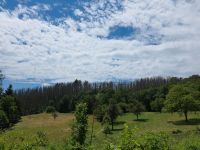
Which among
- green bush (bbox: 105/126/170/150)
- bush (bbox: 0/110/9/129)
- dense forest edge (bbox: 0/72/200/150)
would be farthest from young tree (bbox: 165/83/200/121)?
green bush (bbox: 105/126/170/150)

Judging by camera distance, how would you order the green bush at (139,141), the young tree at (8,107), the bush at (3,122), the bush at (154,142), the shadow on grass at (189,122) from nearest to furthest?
the green bush at (139,141) < the bush at (154,142) < the bush at (3,122) < the shadow on grass at (189,122) < the young tree at (8,107)

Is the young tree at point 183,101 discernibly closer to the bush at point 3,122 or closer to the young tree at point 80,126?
the bush at point 3,122

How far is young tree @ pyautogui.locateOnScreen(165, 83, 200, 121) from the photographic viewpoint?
89.2 metres

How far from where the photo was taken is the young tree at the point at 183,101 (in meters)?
89.2

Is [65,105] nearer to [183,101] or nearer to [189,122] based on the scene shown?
[183,101]

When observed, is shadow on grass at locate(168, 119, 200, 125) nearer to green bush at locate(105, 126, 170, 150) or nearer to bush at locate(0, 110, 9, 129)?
bush at locate(0, 110, 9, 129)

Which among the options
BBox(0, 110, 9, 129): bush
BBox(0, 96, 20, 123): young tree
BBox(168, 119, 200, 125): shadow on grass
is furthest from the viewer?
BBox(0, 96, 20, 123): young tree

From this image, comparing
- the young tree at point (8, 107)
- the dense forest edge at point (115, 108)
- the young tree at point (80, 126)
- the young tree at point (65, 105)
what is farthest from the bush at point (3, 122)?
the young tree at point (65, 105)

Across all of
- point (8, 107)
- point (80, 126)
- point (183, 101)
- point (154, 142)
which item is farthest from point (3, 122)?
point (8, 107)

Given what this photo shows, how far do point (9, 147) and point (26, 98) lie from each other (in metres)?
179

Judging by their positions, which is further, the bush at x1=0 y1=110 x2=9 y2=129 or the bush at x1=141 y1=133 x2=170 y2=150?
the bush at x1=0 y1=110 x2=9 y2=129

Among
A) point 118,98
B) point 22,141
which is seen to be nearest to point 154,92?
point 118,98

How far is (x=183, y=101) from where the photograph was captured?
8969 cm

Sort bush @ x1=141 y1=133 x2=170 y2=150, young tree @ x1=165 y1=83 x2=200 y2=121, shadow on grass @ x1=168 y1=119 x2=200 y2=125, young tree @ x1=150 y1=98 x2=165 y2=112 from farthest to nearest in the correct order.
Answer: young tree @ x1=150 y1=98 x2=165 y2=112 → young tree @ x1=165 y1=83 x2=200 y2=121 → shadow on grass @ x1=168 y1=119 x2=200 y2=125 → bush @ x1=141 y1=133 x2=170 y2=150
